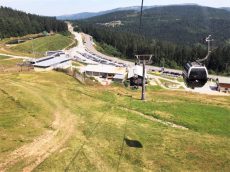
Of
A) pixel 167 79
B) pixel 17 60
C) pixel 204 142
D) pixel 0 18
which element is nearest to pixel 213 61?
pixel 167 79

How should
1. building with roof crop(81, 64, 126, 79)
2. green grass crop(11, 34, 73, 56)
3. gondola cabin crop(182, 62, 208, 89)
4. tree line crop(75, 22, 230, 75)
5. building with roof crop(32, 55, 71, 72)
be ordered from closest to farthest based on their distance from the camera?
gondola cabin crop(182, 62, 208, 89) → building with roof crop(32, 55, 71, 72) → building with roof crop(81, 64, 126, 79) → green grass crop(11, 34, 73, 56) → tree line crop(75, 22, 230, 75)

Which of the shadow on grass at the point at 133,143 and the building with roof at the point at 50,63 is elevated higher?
the shadow on grass at the point at 133,143

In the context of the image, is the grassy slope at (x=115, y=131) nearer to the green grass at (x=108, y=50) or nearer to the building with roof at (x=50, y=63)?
the building with roof at (x=50, y=63)

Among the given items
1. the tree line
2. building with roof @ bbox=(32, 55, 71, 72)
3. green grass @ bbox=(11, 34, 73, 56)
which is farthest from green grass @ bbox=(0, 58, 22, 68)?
the tree line

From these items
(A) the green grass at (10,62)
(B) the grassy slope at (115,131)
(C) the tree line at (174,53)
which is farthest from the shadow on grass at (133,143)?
(C) the tree line at (174,53)

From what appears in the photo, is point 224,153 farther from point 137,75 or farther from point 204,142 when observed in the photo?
point 137,75

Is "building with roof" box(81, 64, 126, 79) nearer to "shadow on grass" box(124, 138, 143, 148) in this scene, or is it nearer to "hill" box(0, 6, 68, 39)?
"shadow on grass" box(124, 138, 143, 148)
